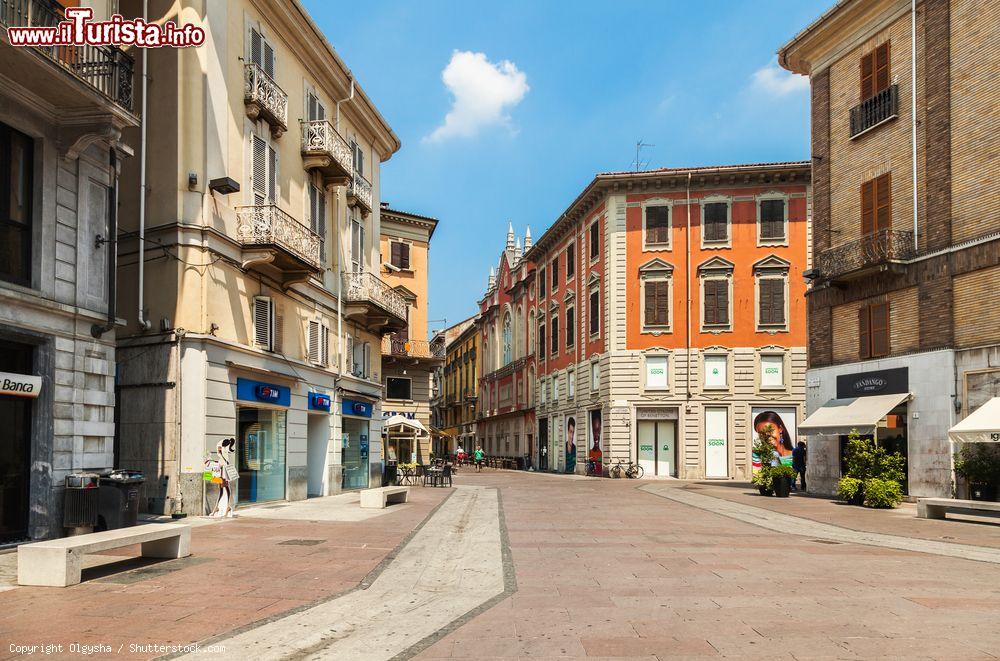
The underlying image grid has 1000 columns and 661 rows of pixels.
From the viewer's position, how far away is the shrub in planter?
869 inches

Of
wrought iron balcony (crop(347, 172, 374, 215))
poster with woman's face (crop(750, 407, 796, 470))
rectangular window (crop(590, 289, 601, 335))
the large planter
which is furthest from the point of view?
rectangular window (crop(590, 289, 601, 335))

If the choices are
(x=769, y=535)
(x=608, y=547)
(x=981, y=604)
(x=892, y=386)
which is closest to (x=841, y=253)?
(x=892, y=386)

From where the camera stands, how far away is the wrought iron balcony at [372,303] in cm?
2759

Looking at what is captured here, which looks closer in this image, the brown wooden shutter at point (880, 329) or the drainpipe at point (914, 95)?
the drainpipe at point (914, 95)

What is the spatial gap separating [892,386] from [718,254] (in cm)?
1940

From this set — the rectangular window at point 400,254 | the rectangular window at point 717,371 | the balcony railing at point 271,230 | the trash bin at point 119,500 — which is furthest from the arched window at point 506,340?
the trash bin at point 119,500

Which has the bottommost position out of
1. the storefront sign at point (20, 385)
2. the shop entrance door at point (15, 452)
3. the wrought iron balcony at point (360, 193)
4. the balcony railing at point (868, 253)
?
the shop entrance door at point (15, 452)

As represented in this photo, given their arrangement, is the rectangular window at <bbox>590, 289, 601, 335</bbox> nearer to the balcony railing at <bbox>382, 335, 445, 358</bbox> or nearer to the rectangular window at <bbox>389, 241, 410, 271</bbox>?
the balcony railing at <bbox>382, 335, 445, 358</bbox>

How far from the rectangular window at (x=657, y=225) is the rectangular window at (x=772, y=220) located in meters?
4.68

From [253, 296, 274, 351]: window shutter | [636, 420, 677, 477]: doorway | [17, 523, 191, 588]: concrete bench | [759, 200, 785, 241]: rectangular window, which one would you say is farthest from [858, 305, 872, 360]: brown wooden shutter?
[17, 523, 191, 588]: concrete bench

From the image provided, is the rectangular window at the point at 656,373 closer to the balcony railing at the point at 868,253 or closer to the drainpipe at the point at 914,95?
the balcony railing at the point at 868,253

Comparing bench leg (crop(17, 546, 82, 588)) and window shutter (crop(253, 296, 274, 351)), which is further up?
window shutter (crop(253, 296, 274, 351))

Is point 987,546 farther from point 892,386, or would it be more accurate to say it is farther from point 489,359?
point 489,359

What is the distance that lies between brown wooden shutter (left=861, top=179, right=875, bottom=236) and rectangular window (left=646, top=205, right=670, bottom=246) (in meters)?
17.6
